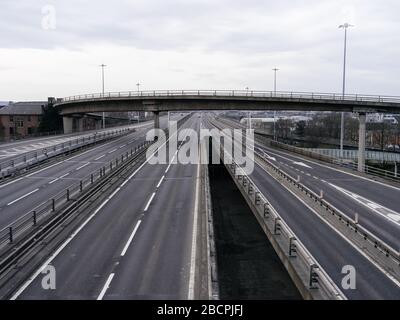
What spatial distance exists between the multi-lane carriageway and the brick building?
72.9 m

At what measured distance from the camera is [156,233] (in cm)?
2183

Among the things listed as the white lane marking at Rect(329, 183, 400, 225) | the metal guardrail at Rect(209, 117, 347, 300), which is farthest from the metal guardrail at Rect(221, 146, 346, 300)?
the white lane marking at Rect(329, 183, 400, 225)

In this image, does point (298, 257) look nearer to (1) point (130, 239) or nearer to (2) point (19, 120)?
(1) point (130, 239)

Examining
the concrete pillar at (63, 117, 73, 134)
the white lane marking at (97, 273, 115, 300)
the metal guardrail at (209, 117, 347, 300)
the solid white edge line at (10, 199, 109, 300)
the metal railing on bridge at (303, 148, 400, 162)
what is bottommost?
the metal railing on bridge at (303, 148, 400, 162)

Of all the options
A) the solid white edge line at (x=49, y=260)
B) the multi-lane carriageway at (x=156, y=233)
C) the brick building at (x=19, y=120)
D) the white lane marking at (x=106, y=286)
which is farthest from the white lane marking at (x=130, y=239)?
the brick building at (x=19, y=120)

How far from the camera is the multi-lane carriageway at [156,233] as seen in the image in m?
15.2

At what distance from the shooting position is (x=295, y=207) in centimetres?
2941

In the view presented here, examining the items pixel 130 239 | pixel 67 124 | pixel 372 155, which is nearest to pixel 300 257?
pixel 130 239

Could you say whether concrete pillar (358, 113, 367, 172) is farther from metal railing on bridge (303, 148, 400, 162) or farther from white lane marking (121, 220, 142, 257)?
white lane marking (121, 220, 142, 257)

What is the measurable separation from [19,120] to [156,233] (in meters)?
99.2

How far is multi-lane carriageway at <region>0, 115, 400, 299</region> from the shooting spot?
1523 centimetres

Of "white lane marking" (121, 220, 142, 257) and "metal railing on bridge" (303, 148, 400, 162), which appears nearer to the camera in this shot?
"white lane marking" (121, 220, 142, 257)
